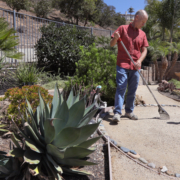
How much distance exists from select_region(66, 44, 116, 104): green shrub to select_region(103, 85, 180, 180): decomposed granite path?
92 cm

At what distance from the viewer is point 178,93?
7.38 m

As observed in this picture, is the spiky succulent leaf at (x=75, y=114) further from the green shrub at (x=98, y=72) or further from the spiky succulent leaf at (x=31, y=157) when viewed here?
the green shrub at (x=98, y=72)

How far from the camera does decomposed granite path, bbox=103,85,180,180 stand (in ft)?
9.41

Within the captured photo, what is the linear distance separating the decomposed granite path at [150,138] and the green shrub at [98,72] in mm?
925

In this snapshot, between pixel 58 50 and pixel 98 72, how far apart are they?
2149 millimetres

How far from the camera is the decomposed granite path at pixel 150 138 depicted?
287 centimetres

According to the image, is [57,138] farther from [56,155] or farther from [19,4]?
[19,4]

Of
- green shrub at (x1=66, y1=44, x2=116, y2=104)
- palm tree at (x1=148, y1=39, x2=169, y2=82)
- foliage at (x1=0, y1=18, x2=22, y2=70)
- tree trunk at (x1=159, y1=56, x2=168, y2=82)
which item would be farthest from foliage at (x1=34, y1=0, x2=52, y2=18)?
foliage at (x1=0, y1=18, x2=22, y2=70)

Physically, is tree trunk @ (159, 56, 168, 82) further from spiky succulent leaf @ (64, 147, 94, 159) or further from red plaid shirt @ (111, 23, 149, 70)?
spiky succulent leaf @ (64, 147, 94, 159)

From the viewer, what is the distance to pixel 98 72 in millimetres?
5430

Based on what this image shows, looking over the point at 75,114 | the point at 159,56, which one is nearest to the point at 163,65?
A: the point at 159,56

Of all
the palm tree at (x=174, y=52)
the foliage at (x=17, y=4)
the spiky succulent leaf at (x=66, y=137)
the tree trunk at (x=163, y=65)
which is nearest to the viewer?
the spiky succulent leaf at (x=66, y=137)

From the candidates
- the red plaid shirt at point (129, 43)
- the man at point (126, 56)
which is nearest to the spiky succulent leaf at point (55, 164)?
the man at point (126, 56)

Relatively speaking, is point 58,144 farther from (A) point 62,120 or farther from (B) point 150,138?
(B) point 150,138
